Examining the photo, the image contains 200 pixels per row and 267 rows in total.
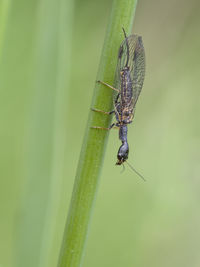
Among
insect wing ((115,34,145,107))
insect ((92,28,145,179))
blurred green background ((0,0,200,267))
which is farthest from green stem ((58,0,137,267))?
insect wing ((115,34,145,107))

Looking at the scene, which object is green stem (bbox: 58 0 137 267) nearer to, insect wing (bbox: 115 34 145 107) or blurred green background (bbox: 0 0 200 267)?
blurred green background (bbox: 0 0 200 267)

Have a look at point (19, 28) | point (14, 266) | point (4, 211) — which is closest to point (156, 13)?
point (19, 28)

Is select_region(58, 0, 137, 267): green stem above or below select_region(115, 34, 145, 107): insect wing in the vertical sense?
below

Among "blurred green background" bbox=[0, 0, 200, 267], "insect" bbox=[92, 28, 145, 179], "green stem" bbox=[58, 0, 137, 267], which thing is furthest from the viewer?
"insect" bbox=[92, 28, 145, 179]

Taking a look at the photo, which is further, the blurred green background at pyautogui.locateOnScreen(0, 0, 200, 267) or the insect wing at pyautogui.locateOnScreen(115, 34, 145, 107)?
the insect wing at pyautogui.locateOnScreen(115, 34, 145, 107)

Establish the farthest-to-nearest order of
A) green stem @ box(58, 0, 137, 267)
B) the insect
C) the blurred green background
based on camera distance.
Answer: the insect < the blurred green background < green stem @ box(58, 0, 137, 267)

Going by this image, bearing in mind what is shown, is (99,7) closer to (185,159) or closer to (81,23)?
(81,23)
